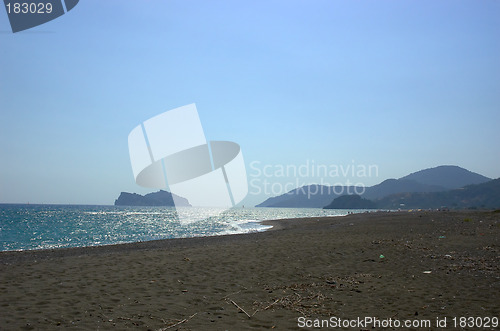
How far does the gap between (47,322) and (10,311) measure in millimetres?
1193

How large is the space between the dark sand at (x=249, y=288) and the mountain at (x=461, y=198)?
12046cm

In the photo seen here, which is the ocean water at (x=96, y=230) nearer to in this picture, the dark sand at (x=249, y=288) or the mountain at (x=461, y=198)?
the dark sand at (x=249, y=288)

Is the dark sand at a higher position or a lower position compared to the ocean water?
higher

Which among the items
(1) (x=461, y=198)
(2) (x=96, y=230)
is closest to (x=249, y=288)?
(2) (x=96, y=230)

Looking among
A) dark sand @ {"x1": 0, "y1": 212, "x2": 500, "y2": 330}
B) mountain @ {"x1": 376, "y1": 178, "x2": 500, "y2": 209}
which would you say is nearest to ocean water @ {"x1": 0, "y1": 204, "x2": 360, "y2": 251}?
dark sand @ {"x1": 0, "y1": 212, "x2": 500, "y2": 330}

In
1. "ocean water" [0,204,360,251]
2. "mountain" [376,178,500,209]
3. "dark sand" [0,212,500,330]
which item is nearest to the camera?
"dark sand" [0,212,500,330]

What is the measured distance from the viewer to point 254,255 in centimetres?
1277

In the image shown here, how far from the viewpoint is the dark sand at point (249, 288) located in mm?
5984

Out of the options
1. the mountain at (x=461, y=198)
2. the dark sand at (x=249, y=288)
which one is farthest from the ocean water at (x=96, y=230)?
the mountain at (x=461, y=198)

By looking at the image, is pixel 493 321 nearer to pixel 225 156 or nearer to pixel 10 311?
pixel 10 311

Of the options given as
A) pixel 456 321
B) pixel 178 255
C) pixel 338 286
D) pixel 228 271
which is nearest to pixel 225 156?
pixel 178 255

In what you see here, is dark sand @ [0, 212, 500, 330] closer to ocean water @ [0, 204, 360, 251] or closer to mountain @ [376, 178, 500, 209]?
ocean water @ [0, 204, 360, 251]

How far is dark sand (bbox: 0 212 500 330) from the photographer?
19.6 ft

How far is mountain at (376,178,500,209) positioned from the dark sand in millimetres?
120458
